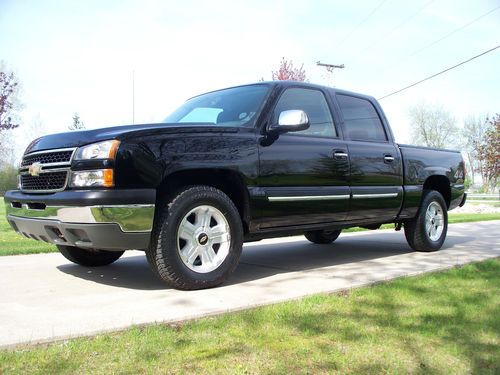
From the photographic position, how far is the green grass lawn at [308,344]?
2465mm

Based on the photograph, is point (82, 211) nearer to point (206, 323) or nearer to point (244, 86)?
point (206, 323)

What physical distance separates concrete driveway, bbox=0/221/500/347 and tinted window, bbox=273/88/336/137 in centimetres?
148

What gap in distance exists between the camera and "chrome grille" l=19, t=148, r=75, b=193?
3.89 m

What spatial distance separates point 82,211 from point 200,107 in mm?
2148

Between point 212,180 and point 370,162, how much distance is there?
7.03 ft

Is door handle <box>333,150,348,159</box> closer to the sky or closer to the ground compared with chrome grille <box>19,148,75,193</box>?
closer to the sky

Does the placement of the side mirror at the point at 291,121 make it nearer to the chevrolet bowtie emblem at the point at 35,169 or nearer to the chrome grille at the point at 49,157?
the chrome grille at the point at 49,157

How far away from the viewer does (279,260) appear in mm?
6023

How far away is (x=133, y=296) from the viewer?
394cm

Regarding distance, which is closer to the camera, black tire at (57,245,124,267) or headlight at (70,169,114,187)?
headlight at (70,169,114,187)

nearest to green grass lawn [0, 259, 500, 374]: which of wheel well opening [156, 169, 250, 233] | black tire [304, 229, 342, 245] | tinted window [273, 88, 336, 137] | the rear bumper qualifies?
the rear bumper

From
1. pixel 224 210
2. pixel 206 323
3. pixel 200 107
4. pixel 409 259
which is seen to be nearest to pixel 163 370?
pixel 206 323

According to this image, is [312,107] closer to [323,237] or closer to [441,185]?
[323,237]

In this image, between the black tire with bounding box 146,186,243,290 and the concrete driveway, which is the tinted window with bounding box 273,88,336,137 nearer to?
the black tire with bounding box 146,186,243,290
